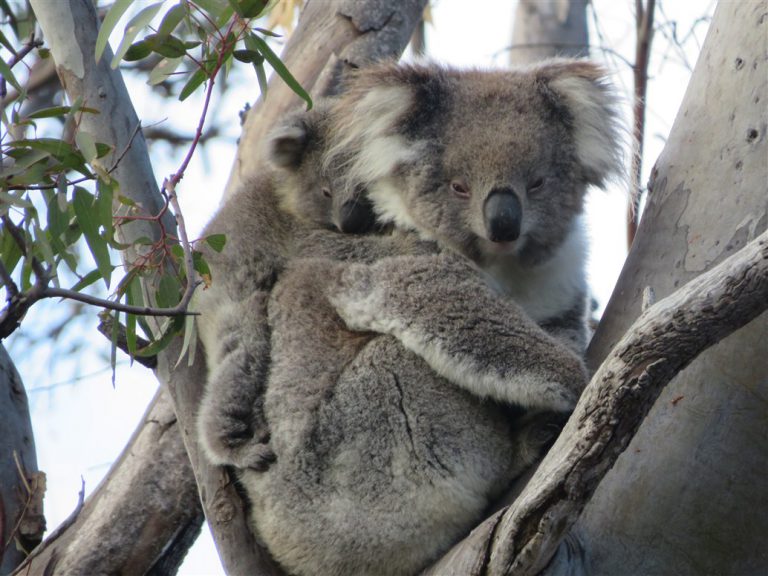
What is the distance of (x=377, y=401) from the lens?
2.89m

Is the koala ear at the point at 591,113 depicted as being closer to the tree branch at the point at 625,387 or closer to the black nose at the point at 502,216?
the black nose at the point at 502,216

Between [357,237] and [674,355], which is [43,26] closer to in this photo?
[357,237]

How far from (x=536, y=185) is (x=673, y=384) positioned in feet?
2.57

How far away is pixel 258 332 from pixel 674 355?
1484 millimetres

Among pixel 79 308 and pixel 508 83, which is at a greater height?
pixel 79 308

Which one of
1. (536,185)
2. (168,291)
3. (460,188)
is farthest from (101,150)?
(536,185)

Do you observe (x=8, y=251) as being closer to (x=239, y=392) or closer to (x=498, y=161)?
(x=239, y=392)

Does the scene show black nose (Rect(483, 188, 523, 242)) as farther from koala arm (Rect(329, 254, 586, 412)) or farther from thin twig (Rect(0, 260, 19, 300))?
thin twig (Rect(0, 260, 19, 300))

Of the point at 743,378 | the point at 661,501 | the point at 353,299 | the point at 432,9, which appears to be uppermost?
the point at 432,9

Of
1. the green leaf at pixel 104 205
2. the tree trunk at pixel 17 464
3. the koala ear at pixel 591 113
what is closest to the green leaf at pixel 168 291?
the green leaf at pixel 104 205

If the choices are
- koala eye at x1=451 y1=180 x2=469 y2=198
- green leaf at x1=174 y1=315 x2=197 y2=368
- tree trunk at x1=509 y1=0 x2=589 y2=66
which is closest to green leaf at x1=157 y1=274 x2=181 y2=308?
green leaf at x1=174 y1=315 x2=197 y2=368

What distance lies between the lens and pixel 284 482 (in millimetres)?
2926

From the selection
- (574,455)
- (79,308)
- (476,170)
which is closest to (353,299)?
(476,170)

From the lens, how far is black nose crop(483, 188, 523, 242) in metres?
2.90
